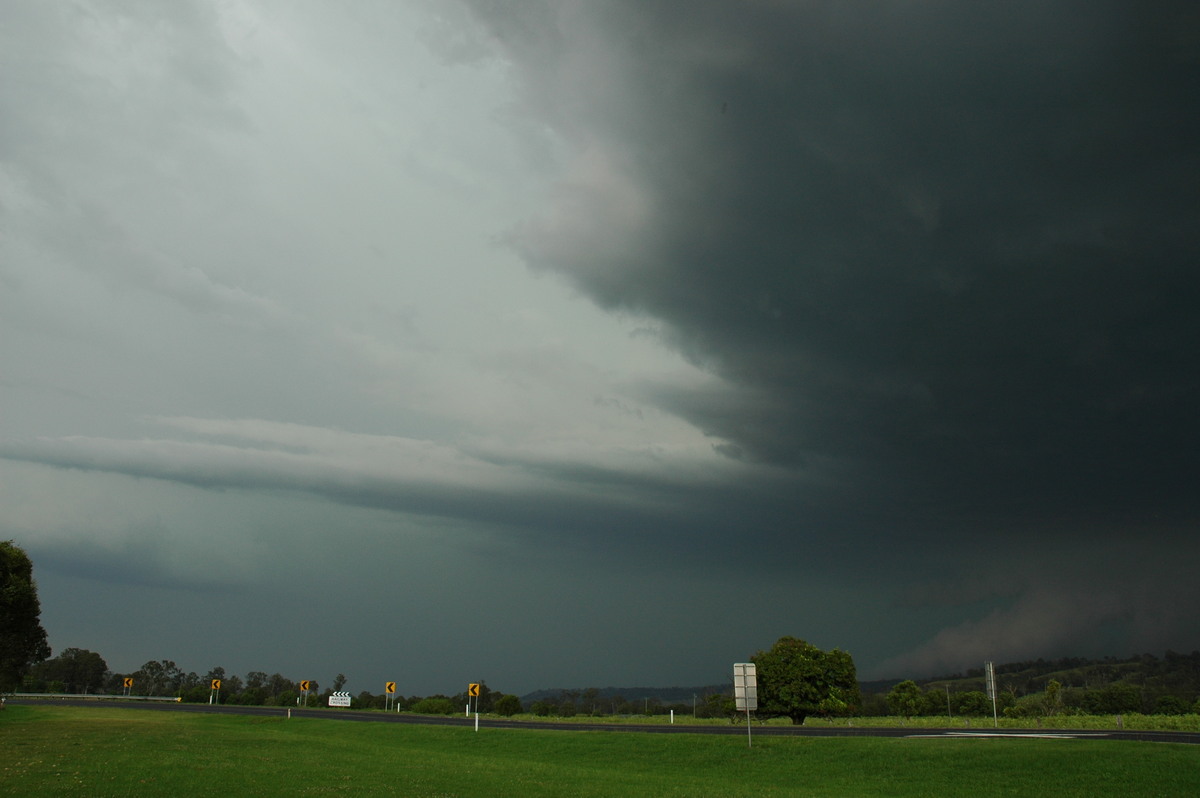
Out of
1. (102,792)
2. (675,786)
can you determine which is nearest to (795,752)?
(675,786)

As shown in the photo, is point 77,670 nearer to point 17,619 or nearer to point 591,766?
point 17,619

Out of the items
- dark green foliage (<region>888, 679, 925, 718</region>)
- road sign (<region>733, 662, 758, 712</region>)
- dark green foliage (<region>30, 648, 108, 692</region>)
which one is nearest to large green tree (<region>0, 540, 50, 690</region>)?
road sign (<region>733, 662, 758, 712</region>)

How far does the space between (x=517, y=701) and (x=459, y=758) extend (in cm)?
5744

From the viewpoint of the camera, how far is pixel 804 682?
64812 mm

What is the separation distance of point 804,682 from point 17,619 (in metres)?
69.5

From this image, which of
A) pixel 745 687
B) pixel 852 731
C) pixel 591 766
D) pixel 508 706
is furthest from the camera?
pixel 508 706

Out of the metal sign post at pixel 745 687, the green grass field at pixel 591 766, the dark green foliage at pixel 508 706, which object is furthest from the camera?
the dark green foliage at pixel 508 706

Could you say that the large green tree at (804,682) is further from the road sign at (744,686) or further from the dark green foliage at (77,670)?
the dark green foliage at (77,670)

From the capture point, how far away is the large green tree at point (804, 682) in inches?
2542

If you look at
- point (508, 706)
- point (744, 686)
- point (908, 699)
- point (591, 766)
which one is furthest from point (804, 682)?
point (508, 706)

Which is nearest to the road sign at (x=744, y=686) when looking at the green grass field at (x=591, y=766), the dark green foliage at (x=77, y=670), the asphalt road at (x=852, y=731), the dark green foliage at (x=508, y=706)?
the green grass field at (x=591, y=766)

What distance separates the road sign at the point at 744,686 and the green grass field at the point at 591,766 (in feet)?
7.23

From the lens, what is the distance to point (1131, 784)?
1078 inches

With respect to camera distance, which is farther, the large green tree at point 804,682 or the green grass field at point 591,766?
the large green tree at point 804,682
